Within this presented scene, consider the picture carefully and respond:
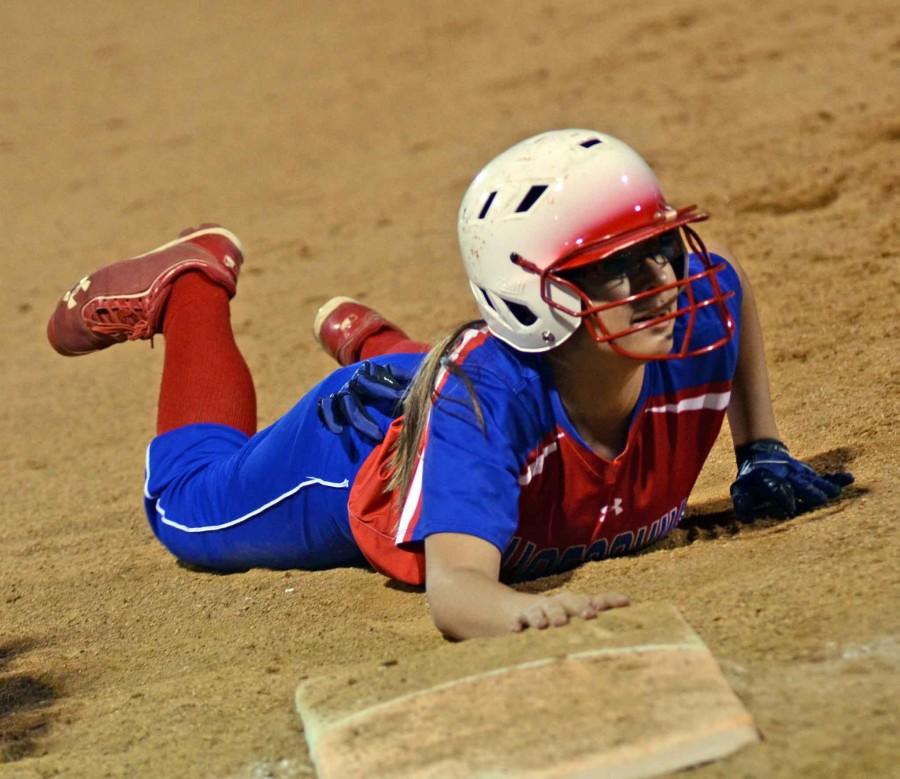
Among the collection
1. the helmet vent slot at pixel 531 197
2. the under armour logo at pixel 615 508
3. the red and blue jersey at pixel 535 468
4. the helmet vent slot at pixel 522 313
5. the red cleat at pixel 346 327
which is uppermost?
the helmet vent slot at pixel 531 197

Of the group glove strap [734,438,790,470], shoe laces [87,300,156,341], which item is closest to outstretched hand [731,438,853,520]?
glove strap [734,438,790,470]

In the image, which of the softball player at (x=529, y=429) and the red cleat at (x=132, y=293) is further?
the red cleat at (x=132, y=293)

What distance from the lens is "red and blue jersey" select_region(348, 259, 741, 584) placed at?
9.62 ft

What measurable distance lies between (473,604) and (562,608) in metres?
0.17

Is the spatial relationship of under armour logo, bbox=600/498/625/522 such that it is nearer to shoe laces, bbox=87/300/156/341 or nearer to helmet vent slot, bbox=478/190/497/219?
helmet vent slot, bbox=478/190/497/219

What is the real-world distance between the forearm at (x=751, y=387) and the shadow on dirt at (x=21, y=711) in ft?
5.73

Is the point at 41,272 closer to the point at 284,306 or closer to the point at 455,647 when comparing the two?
the point at 284,306

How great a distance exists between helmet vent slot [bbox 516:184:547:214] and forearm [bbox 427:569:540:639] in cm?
71

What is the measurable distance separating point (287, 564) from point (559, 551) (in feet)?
2.88

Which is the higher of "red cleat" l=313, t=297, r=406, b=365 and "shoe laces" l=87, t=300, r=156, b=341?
"shoe laces" l=87, t=300, r=156, b=341

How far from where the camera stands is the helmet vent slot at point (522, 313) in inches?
118

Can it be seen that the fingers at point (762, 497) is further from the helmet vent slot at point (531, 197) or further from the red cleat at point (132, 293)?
the red cleat at point (132, 293)

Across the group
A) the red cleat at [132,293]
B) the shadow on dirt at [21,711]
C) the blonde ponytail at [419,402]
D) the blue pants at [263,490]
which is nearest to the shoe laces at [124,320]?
the red cleat at [132,293]

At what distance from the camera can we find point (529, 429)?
3.04 m
